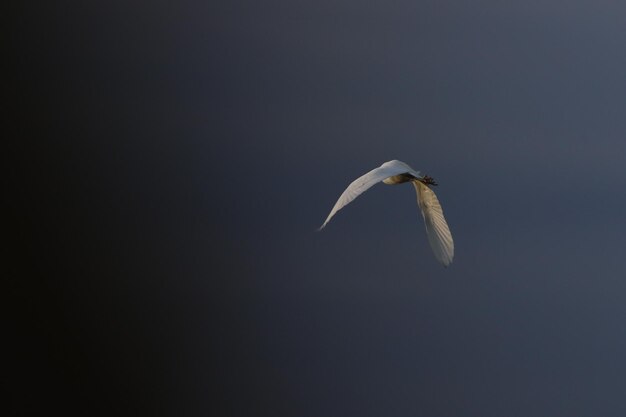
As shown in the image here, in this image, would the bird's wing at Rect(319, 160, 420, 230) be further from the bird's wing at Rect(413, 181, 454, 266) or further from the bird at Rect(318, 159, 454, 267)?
the bird's wing at Rect(413, 181, 454, 266)

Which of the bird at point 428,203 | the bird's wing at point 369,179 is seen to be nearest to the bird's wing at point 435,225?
the bird at point 428,203

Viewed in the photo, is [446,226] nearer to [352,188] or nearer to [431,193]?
[431,193]

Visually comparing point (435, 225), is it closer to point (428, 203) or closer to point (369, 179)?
point (428, 203)

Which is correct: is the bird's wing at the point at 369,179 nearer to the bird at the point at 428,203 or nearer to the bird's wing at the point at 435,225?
the bird at the point at 428,203

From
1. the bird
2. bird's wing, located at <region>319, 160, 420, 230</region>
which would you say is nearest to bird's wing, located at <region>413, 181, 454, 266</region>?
the bird

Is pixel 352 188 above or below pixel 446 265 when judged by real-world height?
above

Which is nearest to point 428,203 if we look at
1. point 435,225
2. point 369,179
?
point 435,225

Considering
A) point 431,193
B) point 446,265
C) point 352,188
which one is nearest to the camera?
point 352,188

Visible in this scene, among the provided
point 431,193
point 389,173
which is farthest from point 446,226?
point 389,173

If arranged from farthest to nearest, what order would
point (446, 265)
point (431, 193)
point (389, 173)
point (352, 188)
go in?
point (431, 193) → point (446, 265) → point (389, 173) → point (352, 188)
